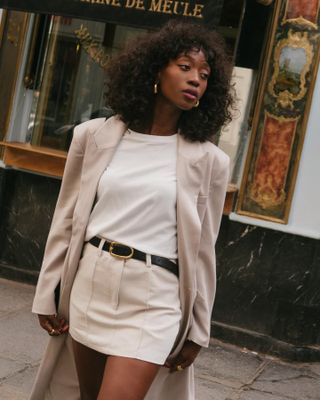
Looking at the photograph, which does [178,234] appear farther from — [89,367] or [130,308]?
[89,367]

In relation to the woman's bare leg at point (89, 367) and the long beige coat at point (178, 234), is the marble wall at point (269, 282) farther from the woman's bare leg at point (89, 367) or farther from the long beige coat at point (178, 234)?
the woman's bare leg at point (89, 367)

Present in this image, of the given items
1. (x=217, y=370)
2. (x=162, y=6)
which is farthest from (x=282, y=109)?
(x=217, y=370)

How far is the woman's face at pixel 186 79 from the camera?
10.4ft

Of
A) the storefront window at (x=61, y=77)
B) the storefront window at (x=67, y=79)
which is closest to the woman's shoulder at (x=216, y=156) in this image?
the storefront window at (x=61, y=77)

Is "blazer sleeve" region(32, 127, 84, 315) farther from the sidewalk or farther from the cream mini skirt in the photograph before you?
the sidewalk

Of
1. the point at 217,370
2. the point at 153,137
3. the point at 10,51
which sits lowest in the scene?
A: the point at 217,370

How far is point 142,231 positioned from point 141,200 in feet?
0.37

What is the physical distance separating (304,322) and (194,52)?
3.52m

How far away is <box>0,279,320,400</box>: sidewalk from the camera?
5109mm

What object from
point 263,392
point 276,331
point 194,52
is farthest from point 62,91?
point 194,52

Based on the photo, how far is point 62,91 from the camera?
7.57 m

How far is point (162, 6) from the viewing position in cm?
597

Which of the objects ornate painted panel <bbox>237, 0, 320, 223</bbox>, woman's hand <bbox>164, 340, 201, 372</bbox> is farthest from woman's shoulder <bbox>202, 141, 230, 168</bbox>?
ornate painted panel <bbox>237, 0, 320, 223</bbox>

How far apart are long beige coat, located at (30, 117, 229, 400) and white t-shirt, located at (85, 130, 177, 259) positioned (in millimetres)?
33
